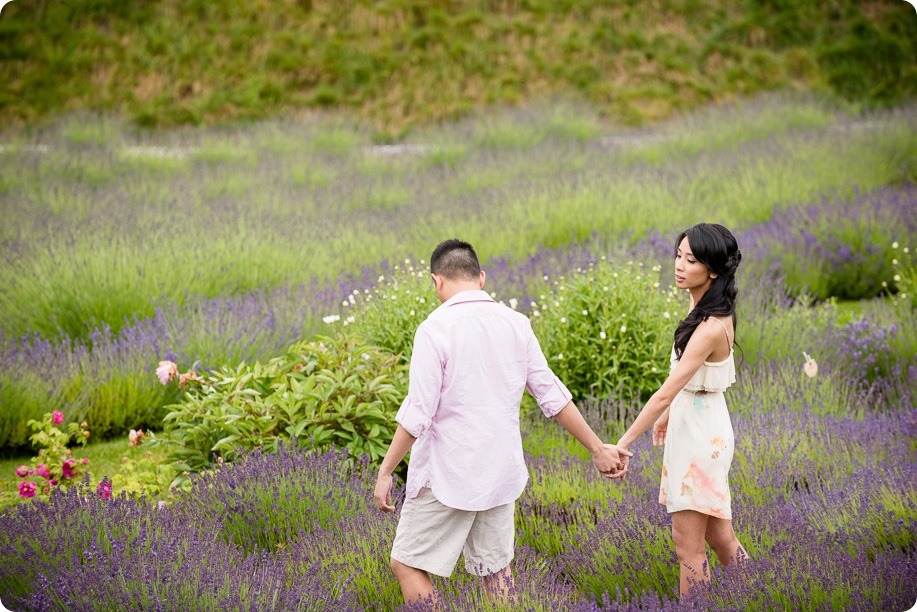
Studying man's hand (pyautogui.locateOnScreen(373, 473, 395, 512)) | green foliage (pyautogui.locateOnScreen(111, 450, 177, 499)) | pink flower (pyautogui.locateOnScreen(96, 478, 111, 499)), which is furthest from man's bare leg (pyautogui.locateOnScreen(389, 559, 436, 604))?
green foliage (pyautogui.locateOnScreen(111, 450, 177, 499))

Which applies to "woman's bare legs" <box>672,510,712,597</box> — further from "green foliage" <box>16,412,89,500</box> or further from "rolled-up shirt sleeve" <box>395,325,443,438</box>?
"green foliage" <box>16,412,89,500</box>

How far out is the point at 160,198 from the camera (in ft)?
28.2

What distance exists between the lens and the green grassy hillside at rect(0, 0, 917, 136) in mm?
15164

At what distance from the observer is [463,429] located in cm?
Result: 274

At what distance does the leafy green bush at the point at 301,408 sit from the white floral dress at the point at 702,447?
5.10 ft

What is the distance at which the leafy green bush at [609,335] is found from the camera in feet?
16.1

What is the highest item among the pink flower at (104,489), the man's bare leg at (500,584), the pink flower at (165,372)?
the pink flower at (165,372)

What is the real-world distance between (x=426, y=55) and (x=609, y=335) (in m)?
12.0

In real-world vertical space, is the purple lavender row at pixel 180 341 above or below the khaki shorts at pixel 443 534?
below

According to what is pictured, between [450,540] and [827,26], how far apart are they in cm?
1624

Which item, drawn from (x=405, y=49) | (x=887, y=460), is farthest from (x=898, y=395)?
(x=405, y=49)

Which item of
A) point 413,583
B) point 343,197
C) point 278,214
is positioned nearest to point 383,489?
point 413,583

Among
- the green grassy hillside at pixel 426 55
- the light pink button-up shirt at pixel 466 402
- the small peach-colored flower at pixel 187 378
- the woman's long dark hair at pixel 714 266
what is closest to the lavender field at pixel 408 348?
the small peach-colored flower at pixel 187 378

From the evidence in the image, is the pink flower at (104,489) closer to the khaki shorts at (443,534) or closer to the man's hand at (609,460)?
the khaki shorts at (443,534)
